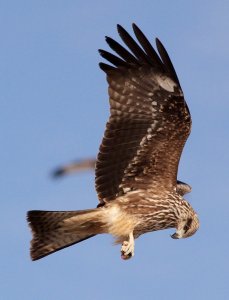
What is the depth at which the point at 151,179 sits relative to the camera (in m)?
18.8

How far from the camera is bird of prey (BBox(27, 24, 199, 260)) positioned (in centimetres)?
1839

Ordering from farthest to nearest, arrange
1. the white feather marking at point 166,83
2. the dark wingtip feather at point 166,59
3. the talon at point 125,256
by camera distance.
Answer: the white feather marking at point 166,83 < the dark wingtip feather at point 166,59 < the talon at point 125,256

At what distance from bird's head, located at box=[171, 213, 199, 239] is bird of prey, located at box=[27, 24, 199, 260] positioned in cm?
24

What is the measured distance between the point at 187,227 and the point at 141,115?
5.83ft

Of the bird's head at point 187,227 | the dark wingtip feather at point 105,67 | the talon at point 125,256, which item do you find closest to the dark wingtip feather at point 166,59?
the dark wingtip feather at point 105,67

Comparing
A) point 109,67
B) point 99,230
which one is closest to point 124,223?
point 99,230

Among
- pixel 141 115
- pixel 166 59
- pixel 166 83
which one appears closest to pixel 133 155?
pixel 141 115

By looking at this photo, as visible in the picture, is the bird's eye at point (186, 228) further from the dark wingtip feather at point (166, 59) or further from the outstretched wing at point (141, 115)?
the dark wingtip feather at point (166, 59)

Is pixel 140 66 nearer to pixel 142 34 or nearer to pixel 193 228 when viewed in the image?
pixel 142 34

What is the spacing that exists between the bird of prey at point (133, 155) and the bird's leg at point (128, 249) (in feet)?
0.04

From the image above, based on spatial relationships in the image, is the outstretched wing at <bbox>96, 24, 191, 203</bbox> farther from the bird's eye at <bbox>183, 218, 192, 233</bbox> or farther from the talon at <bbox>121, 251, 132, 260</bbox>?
the bird's eye at <bbox>183, 218, 192, 233</bbox>

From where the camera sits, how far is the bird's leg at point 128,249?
18234 millimetres

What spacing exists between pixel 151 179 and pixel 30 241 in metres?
1.84

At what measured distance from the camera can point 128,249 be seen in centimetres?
1831
